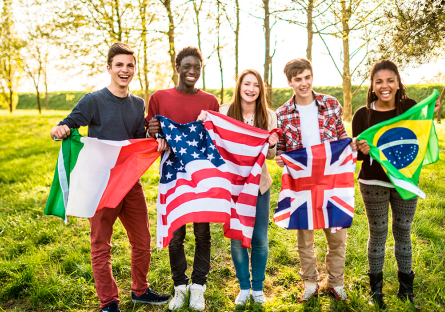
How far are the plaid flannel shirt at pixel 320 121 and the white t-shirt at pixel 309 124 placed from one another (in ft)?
0.11

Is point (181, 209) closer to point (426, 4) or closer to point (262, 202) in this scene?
point (262, 202)

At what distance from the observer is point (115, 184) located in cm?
337

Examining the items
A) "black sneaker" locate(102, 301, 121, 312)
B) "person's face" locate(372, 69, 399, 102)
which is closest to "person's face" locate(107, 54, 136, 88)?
"black sneaker" locate(102, 301, 121, 312)

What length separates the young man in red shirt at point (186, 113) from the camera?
3.32 metres

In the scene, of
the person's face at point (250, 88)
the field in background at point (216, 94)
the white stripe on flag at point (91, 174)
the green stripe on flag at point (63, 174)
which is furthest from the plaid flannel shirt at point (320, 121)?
the field in background at point (216, 94)

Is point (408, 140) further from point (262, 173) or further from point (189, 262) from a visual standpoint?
point (189, 262)

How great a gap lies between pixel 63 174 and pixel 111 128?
67 centimetres

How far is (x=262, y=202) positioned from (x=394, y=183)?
126cm

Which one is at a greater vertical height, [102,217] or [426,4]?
[426,4]

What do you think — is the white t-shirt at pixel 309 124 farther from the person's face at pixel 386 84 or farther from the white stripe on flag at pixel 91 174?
the white stripe on flag at pixel 91 174

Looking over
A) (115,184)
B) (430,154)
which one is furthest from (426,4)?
(115,184)

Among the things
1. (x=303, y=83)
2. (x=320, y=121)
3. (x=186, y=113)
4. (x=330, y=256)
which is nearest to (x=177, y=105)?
(x=186, y=113)

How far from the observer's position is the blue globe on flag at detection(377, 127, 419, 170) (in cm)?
329

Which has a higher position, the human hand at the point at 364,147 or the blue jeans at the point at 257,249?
the human hand at the point at 364,147
